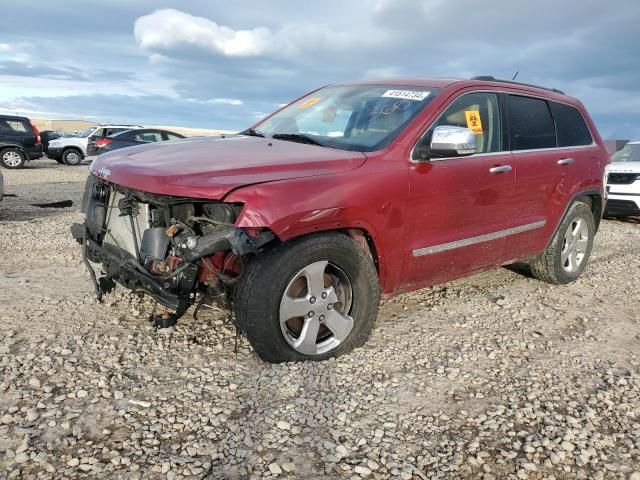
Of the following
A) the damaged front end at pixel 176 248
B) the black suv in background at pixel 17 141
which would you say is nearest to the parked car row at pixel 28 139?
the black suv in background at pixel 17 141

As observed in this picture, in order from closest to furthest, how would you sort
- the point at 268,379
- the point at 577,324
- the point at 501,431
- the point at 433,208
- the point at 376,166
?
the point at 501,431 → the point at 268,379 → the point at 376,166 → the point at 433,208 → the point at 577,324

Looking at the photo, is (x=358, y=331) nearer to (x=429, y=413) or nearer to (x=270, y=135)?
(x=429, y=413)

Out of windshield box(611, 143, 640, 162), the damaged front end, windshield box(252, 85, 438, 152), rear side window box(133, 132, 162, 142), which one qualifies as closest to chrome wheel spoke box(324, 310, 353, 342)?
the damaged front end

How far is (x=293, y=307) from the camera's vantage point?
3.19m

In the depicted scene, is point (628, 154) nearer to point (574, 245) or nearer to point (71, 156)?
point (574, 245)

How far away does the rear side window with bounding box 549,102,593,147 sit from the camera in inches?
199

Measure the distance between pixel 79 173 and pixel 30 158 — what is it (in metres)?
2.12

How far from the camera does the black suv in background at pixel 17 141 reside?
1784 centimetres

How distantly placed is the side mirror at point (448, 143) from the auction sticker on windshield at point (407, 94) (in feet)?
1.34

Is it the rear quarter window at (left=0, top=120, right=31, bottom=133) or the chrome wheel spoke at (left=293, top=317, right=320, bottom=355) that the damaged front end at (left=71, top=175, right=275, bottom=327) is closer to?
the chrome wheel spoke at (left=293, top=317, right=320, bottom=355)

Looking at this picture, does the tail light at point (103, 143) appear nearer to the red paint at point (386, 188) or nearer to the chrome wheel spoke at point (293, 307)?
the red paint at point (386, 188)

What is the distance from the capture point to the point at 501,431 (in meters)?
2.74

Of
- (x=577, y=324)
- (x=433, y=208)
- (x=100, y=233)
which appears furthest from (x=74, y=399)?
(x=577, y=324)

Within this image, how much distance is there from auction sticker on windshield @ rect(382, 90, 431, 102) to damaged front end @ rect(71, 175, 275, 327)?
172 centimetres
